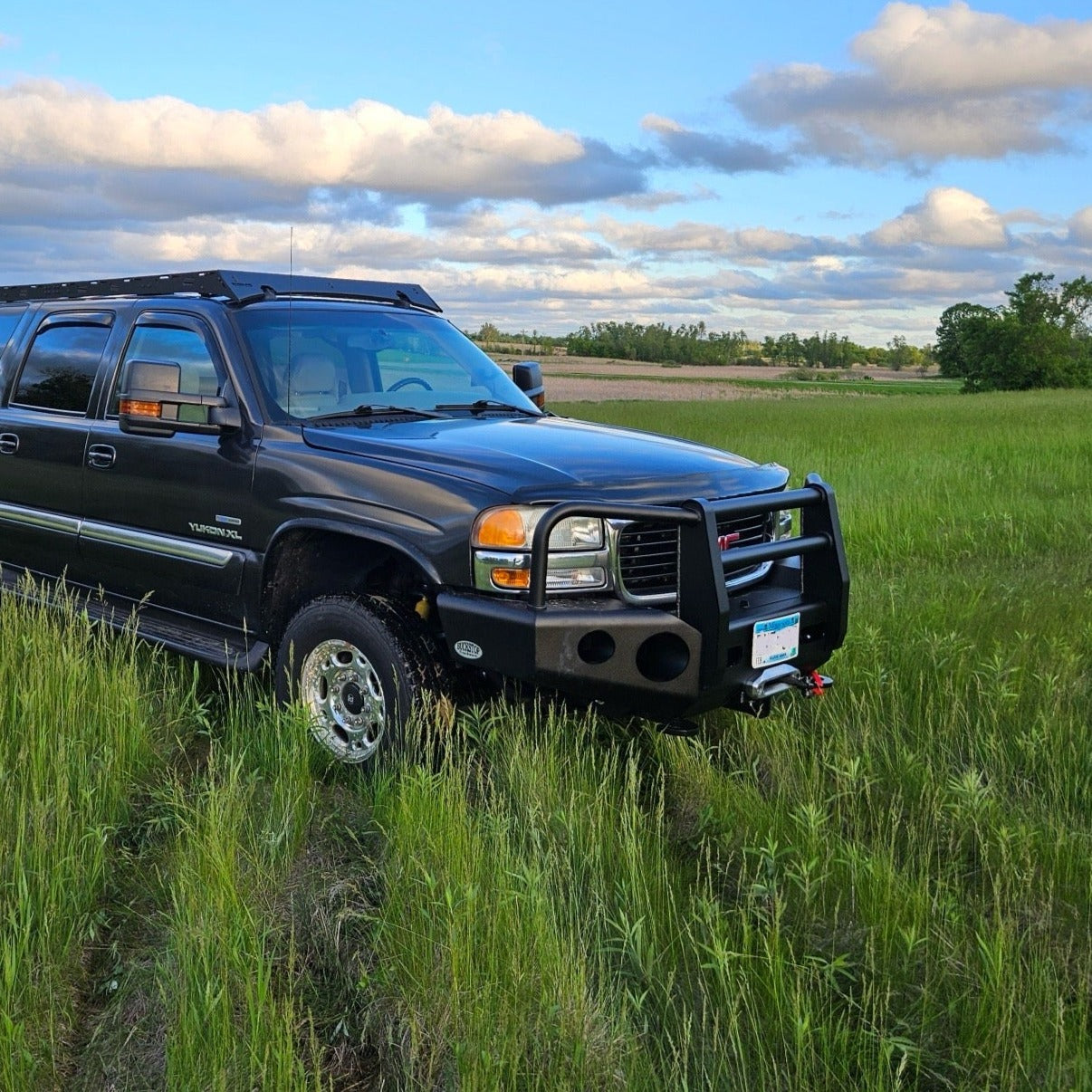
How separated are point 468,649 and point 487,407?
5.74 feet

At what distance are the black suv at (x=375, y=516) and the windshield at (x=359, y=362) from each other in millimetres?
14

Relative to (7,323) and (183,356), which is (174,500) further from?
(7,323)

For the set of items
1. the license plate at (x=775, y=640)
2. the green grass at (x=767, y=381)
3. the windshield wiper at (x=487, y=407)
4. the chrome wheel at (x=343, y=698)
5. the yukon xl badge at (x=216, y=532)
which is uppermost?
the green grass at (x=767, y=381)

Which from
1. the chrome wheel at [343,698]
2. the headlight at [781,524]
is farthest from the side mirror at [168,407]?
the headlight at [781,524]

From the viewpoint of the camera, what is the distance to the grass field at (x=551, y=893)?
2500mm

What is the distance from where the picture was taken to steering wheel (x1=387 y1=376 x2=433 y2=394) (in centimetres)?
512

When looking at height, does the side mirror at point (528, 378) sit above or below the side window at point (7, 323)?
below

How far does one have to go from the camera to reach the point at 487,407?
5.26m

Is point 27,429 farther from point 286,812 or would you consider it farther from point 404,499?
point 286,812

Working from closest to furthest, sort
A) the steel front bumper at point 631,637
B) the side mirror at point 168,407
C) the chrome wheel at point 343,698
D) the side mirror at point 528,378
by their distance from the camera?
the steel front bumper at point 631,637 → the chrome wheel at point 343,698 → the side mirror at point 168,407 → the side mirror at point 528,378

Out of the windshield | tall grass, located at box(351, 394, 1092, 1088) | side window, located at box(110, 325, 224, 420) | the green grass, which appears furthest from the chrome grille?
the green grass

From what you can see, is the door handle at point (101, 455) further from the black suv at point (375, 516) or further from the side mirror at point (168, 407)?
the side mirror at point (168, 407)

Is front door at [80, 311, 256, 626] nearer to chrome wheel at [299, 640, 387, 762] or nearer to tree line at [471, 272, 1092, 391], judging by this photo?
chrome wheel at [299, 640, 387, 762]

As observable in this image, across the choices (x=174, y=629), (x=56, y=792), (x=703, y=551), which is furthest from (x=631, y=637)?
(x=174, y=629)
